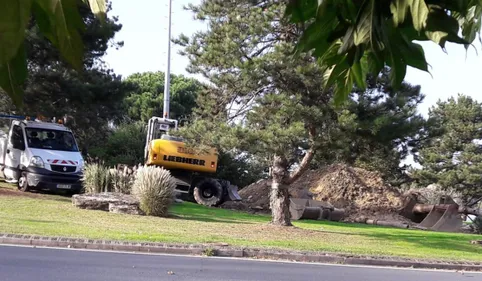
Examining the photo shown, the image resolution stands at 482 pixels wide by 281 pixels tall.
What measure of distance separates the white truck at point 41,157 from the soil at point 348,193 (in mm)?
8438

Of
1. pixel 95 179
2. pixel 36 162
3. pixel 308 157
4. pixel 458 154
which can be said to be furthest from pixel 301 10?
pixel 458 154

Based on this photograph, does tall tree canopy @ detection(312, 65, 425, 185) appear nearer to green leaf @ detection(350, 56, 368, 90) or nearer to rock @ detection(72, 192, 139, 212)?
rock @ detection(72, 192, 139, 212)

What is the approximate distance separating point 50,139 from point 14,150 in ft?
4.42

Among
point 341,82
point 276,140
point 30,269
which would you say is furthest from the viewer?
point 276,140

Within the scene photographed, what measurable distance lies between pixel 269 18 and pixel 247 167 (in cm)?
1855

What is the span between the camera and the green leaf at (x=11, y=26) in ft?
3.10

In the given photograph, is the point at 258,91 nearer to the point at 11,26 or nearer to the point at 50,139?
the point at 50,139

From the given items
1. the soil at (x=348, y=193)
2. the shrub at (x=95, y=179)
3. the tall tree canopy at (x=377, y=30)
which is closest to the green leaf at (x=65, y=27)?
the tall tree canopy at (x=377, y=30)

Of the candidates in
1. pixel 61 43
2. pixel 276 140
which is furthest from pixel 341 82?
pixel 276 140

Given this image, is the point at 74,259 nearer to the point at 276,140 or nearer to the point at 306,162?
the point at 276,140

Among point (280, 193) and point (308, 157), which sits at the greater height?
point (308, 157)

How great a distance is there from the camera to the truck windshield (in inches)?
867

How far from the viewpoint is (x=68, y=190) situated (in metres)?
22.6

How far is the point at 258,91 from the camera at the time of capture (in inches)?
680
